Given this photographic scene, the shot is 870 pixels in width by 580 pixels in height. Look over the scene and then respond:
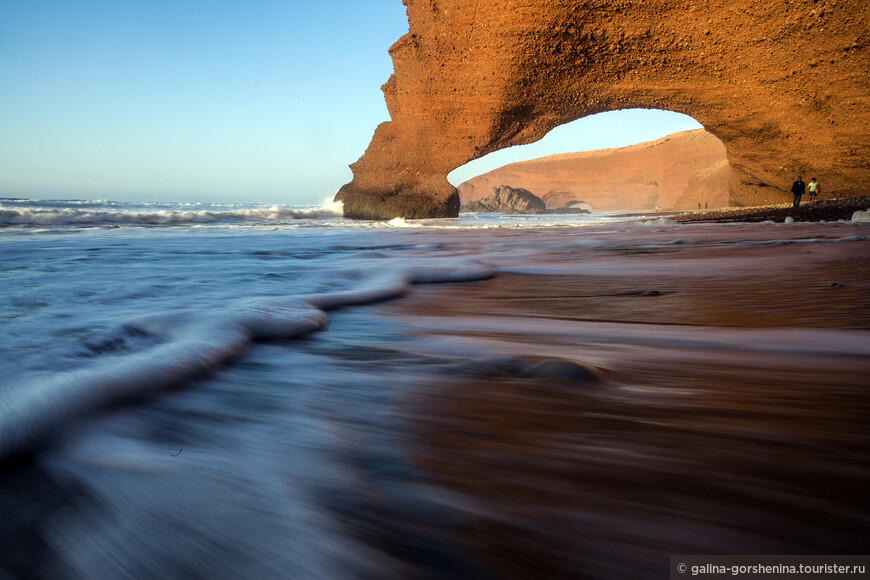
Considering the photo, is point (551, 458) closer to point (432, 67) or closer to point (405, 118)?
point (432, 67)

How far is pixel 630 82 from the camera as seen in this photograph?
528 inches

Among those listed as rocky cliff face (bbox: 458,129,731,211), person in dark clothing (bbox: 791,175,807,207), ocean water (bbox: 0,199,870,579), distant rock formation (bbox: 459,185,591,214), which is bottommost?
ocean water (bbox: 0,199,870,579)

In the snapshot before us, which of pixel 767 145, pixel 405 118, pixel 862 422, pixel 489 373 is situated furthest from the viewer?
pixel 405 118

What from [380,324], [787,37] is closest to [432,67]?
[787,37]

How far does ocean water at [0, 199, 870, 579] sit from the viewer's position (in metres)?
0.42

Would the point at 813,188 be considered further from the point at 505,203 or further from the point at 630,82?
the point at 505,203

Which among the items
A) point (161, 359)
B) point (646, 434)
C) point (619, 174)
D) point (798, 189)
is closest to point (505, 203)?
point (619, 174)

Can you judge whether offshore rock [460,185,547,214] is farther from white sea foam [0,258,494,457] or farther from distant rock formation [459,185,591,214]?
white sea foam [0,258,494,457]

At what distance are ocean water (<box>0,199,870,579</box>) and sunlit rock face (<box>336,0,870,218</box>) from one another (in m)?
12.3

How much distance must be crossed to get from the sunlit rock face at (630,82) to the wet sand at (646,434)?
1235 centimetres

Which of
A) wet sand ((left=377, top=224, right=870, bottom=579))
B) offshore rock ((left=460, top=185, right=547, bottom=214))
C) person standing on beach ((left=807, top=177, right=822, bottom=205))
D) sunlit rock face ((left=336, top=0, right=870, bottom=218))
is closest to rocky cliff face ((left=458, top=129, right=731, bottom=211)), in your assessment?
offshore rock ((left=460, top=185, right=547, bottom=214))

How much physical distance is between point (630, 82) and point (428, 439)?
593 inches

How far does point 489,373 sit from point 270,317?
0.70 m

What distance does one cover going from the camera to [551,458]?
57 centimetres
